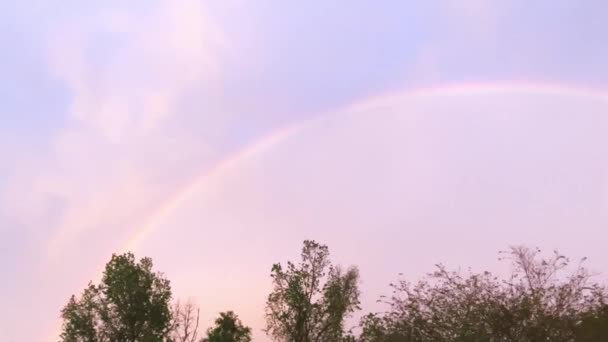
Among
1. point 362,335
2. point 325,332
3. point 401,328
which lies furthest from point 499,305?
point 325,332

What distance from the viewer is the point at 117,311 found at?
145ft

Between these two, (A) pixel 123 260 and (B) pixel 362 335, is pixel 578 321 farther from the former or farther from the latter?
(A) pixel 123 260

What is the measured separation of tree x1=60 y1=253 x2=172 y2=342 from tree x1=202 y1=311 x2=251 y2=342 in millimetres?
5958

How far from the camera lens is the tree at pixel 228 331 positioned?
50.0 m

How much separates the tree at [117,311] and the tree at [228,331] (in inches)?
235

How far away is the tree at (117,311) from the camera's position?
4378 cm

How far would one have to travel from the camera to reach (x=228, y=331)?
50.6 meters

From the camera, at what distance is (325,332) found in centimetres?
4372

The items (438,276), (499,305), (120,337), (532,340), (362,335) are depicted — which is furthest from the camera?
(120,337)

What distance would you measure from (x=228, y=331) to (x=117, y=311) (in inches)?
401

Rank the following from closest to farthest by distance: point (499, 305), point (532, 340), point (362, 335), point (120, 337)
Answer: point (532, 340) → point (499, 305) → point (362, 335) → point (120, 337)

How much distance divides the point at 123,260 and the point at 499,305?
29.4 metres

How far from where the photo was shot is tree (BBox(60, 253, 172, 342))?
43.8 m

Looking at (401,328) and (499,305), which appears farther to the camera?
(401,328)
